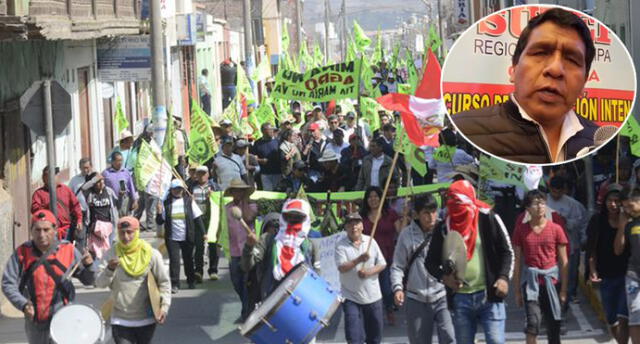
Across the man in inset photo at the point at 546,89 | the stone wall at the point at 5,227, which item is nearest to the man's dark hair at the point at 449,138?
the stone wall at the point at 5,227

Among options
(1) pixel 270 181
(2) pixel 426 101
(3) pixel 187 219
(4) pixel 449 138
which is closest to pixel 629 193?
(2) pixel 426 101

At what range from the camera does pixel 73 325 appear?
1032 centimetres

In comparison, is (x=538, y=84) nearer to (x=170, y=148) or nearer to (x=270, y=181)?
(x=170, y=148)

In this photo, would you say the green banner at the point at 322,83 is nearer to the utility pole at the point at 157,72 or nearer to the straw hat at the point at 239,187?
the utility pole at the point at 157,72

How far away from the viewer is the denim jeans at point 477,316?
9.55 metres

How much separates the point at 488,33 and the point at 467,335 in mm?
4870

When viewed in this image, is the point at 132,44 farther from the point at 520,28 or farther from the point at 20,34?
the point at 520,28

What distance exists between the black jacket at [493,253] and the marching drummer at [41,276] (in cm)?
294

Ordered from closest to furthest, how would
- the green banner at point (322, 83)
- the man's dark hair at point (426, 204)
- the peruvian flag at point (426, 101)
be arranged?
the man's dark hair at point (426, 204), the peruvian flag at point (426, 101), the green banner at point (322, 83)

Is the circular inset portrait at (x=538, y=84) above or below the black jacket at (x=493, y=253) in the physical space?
above

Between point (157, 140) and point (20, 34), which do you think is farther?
point (157, 140)

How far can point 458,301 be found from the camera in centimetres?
959

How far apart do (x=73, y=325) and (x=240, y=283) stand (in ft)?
11.6

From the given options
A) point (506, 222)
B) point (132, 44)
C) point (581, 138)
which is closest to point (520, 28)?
point (581, 138)
